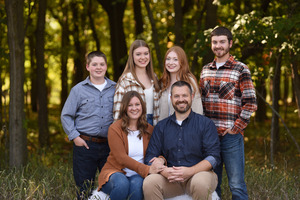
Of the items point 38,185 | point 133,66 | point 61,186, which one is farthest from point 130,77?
point 61,186

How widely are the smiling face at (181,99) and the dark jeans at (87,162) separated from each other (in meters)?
1.07

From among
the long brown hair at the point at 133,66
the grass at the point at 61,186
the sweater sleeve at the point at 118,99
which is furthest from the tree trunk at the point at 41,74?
the sweater sleeve at the point at 118,99

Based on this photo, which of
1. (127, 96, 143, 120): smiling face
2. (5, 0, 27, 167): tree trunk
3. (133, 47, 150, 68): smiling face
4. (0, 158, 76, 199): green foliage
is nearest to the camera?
(127, 96, 143, 120): smiling face

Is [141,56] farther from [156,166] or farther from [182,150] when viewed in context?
[156,166]

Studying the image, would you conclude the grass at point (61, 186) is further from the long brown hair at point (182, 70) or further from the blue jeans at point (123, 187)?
the long brown hair at point (182, 70)

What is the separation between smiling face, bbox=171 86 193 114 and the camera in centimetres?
392

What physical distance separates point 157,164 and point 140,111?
613 mm

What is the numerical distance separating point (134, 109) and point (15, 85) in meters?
3.01

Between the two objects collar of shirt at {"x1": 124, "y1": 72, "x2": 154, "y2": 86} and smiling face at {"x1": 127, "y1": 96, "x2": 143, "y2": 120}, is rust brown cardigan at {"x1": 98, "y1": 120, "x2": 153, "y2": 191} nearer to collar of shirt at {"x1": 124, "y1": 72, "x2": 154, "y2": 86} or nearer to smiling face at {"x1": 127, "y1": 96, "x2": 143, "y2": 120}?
smiling face at {"x1": 127, "y1": 96, "x2": 143, "y2": 120}

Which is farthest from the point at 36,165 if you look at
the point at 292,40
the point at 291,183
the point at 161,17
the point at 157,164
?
the point at 161,17

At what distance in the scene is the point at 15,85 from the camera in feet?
20.5

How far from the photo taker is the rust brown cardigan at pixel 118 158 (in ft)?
13.0

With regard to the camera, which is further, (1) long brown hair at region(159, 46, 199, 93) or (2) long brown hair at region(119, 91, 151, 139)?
(1) long brown hair at region(159, 46, 199, 93)

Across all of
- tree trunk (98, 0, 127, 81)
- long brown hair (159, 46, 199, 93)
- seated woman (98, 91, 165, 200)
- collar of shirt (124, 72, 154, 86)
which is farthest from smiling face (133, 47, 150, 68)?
tree trunk (98, 0, 127, 81)
